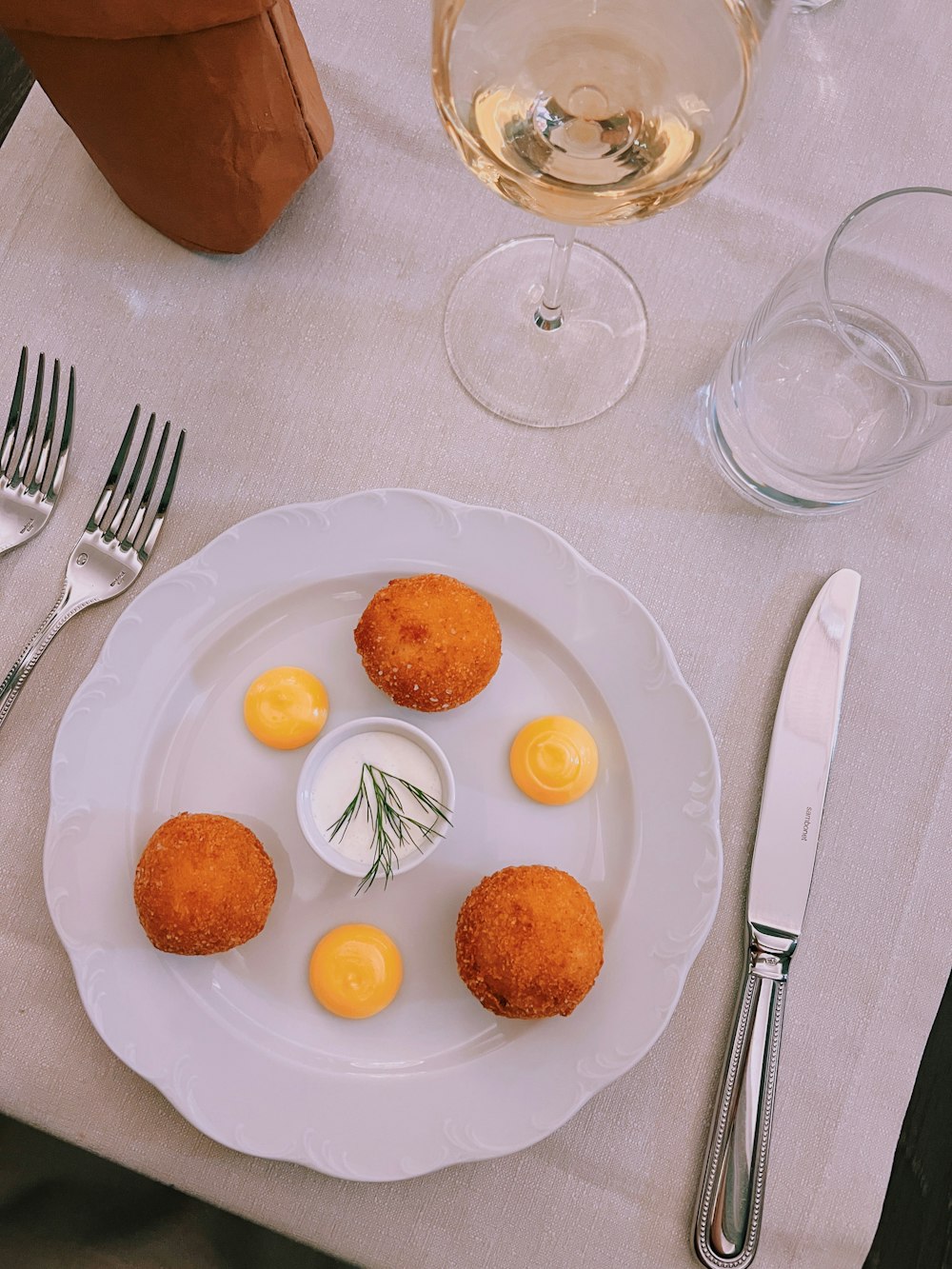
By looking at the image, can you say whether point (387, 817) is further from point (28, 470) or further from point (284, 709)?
point (28, 470)

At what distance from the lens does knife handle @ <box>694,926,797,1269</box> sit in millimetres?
975

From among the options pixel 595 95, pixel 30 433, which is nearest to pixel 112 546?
pixel 30 433

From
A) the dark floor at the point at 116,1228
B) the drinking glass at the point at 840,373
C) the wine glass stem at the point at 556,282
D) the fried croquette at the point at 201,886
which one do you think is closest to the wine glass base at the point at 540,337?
the wine glass stem at the point at 556,282

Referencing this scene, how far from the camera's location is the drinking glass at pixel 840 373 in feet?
3.50

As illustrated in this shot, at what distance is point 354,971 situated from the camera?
985 millimetres

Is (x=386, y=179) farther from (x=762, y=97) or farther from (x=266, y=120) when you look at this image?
(x=762, y=97)

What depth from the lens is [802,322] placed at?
43.5 inches

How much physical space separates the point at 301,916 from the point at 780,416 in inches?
30.0

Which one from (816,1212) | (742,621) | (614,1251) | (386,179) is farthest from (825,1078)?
(386,179)

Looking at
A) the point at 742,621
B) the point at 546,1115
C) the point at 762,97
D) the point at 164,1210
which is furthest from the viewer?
the point at 164,1210

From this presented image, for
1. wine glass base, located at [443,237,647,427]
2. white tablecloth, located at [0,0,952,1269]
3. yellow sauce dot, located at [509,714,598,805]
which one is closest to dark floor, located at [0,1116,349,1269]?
white tablecloth, located at [0,0,952,1269]

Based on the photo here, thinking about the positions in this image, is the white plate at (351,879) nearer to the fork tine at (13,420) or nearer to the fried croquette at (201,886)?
the fried croquette at (201,886)

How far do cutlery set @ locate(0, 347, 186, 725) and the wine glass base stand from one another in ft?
1.15

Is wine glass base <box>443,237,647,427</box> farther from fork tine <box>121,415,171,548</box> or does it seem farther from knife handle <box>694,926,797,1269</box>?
knife handle <box>694,926,797,1269</box>
